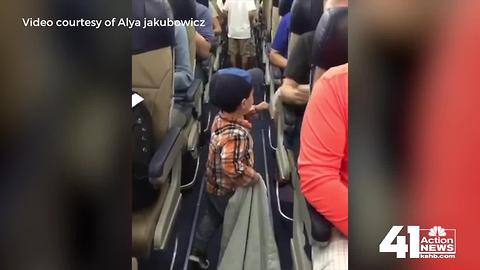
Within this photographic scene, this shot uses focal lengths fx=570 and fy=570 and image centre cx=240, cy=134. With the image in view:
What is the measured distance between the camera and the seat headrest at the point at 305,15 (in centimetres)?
128

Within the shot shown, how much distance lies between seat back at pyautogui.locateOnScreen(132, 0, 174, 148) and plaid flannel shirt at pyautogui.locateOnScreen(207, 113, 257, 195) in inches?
5.6

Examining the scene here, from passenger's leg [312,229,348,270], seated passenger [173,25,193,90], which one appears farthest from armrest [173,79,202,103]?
passenger's leg [312,229,348,270]

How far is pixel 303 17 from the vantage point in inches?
51.7

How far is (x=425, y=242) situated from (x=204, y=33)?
2.25 feet

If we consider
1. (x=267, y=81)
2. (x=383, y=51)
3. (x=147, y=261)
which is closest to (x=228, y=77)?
(x=267, y=81)

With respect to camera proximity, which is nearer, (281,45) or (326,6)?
(326,6)

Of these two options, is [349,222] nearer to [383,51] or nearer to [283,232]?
[283,232]

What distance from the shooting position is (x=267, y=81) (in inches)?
53.3

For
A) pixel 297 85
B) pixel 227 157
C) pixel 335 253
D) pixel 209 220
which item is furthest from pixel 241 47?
pixel 335 253

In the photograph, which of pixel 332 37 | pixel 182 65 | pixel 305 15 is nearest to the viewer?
pixel 332 37

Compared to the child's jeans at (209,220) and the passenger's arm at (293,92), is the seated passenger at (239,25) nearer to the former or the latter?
the passenger's arm at (293,92)

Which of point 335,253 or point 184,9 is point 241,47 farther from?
point 335,253

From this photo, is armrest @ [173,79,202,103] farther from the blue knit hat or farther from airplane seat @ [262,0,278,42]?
airplane seat @ [262,0,278,42]

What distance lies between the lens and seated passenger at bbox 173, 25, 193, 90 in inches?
53.2
